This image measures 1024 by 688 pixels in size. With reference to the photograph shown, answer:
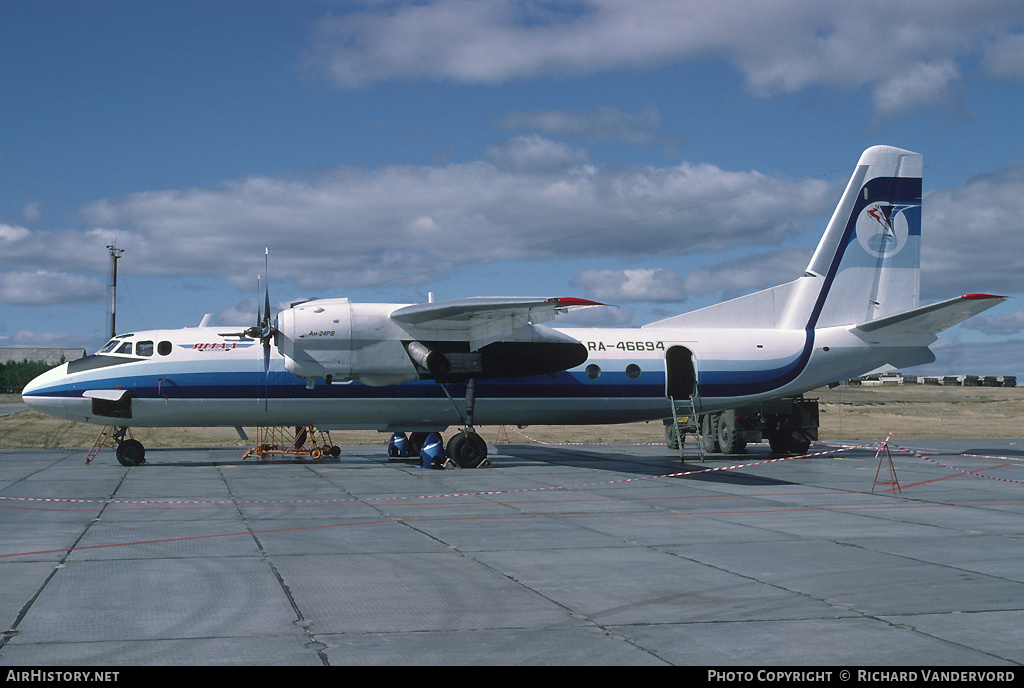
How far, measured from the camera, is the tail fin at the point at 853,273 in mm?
25781

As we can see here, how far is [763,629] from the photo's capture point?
7.01 meters

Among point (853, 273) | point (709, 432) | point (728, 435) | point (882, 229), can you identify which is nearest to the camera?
point (853, 273)

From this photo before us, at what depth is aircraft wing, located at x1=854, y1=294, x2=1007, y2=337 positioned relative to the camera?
69.2 feet

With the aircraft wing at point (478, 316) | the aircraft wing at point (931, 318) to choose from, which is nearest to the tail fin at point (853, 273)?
the aircraft wing at point (931, 318)

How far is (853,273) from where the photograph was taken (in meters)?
25.8

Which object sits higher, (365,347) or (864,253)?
(864,253)

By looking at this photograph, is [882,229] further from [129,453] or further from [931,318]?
[129,453]

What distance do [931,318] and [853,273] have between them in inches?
120

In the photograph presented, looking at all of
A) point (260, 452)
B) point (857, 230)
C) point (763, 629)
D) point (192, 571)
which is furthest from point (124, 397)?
point (857, 230)

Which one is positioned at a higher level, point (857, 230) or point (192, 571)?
point (857, 230)

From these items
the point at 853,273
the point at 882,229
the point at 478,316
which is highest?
the point at 882,229

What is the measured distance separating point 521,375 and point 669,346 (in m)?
4.75

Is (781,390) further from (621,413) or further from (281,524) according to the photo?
(281,524)

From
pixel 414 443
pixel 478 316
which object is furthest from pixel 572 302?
pixel 414 443
